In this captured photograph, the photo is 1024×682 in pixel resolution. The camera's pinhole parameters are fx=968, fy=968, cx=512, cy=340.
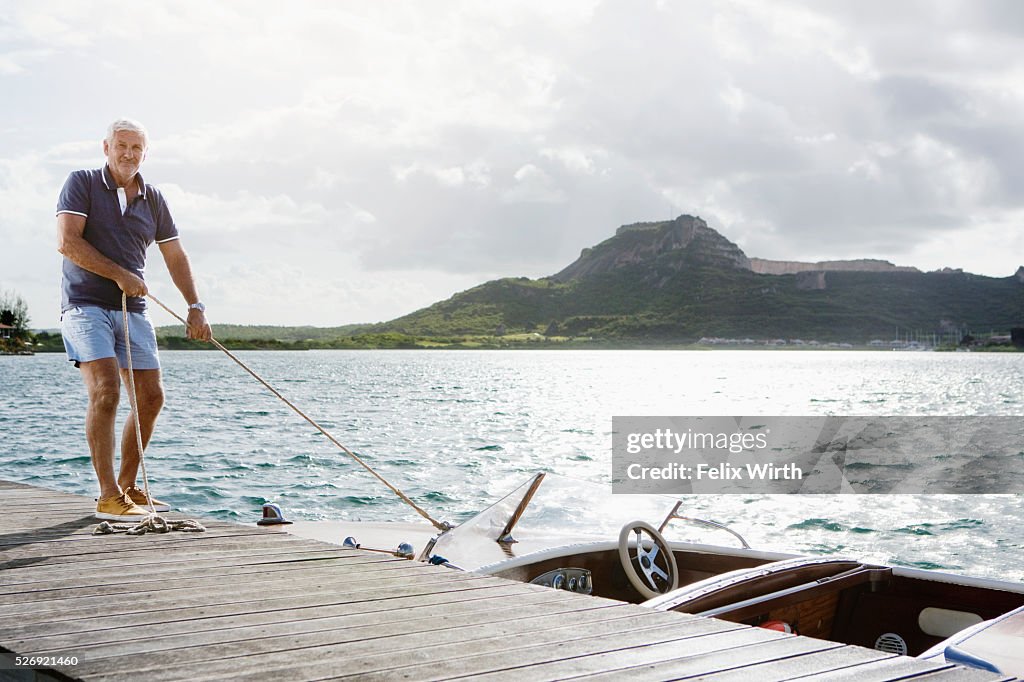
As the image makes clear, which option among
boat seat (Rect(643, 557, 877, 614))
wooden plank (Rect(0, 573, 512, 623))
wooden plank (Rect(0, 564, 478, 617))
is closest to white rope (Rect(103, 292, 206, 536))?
wooden plank (Rect(0, 564, 478, 617))

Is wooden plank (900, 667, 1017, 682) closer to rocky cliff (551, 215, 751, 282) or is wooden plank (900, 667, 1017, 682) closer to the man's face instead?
the man's face

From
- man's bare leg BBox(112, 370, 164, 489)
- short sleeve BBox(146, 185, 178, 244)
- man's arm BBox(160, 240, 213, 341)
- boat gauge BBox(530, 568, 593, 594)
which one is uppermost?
short sleeve BBox(146, 185, 178, 244)

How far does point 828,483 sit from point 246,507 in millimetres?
12464

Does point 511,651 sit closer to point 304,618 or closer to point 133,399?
point 304,618

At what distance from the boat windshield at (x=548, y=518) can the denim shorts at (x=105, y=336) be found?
2144 millimetres

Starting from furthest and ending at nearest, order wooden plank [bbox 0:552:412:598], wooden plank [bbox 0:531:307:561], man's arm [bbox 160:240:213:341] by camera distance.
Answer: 1. man's arm [bbox 160:240:213:341]
2. wooden plank [bbox 0:531:307:561]
3. wooden plank [bbox 0:552:412:598]

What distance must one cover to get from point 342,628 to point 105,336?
298 centimetres

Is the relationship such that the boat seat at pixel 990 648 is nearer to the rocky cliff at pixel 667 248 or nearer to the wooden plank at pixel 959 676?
the wooden plank at pixel 959 676

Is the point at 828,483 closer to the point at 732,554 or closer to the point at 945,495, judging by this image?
the point at 945,495

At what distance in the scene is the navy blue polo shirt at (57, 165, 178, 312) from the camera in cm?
560

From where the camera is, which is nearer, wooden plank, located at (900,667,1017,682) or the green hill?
wooden plank, located at (900,667,1017,682)

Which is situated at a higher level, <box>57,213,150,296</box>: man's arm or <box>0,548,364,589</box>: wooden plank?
<box>57,213,150,296</box>: man's arm

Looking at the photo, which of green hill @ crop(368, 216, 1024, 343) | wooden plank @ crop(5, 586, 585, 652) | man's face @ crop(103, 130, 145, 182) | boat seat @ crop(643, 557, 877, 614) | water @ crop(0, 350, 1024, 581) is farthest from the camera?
green hill @ crop(368, 216, 1024, 343)

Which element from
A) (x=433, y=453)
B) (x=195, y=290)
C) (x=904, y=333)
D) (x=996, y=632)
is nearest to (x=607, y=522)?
(x=996, y=632)
